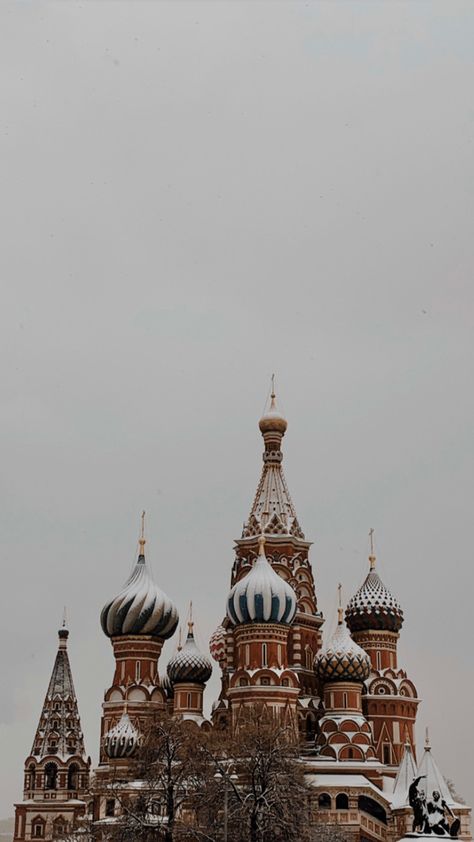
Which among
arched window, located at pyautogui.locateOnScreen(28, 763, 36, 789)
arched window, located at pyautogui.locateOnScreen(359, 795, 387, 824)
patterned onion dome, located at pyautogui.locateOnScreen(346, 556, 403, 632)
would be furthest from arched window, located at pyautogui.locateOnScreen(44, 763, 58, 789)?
arched window, located at pyautogui.locateOnScreen(359, 795, 387, 824)

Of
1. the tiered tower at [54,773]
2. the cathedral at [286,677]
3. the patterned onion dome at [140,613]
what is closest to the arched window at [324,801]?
the cathedral at [286,677]

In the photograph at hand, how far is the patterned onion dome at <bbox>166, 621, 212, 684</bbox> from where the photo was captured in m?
50.3

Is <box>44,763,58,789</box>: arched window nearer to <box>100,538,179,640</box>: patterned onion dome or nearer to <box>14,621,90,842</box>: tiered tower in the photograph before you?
<box>14,621,90,842</box>: tiered tower

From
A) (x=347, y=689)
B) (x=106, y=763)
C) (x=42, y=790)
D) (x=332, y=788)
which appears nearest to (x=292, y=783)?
(x=332, y=788)

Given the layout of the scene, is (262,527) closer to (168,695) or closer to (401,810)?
(168,695)

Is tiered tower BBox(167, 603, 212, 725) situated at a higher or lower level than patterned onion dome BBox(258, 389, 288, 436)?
lower

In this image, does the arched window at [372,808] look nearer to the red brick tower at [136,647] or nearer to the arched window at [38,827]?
the red brick tower at [136,647]

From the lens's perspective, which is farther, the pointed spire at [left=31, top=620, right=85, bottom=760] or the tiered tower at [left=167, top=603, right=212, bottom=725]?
the pointed spire at [left=31, top=620, right=85, bottom=760]

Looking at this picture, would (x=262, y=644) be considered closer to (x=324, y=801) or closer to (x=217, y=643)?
(x=324, y=801)

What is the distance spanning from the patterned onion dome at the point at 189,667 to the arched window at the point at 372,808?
9.03 m

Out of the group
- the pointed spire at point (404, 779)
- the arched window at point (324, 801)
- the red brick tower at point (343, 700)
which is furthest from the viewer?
the red brick tower at point (343, 700)

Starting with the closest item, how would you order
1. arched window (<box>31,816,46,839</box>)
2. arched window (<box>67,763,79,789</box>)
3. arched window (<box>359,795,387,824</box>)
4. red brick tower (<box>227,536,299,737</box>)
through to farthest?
arched window (<box>359,795,387,824</box>) → red brick tower (<box>227,536,299,737</box>) → arched window (<box>31,816,46,839</box>) → arched window (<box>67,763,79,789</box>)

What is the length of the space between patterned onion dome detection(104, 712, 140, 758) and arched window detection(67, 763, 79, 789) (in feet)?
48.7

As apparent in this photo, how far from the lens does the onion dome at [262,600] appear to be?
4606 centimetres
